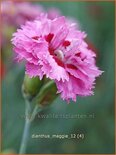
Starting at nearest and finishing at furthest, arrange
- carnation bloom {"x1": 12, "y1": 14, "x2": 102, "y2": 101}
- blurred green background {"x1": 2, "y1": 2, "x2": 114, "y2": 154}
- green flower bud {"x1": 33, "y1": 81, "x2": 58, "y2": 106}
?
carnation bloom {"x1": 12, "y1": 14, "x2": 102, "y2": 101}
green flower bud {"x1": 33, "y1": 81, "x2": 58, "y2": 106}
blurred green background {"x1": 2, "y1": 2, "x2": 114, "y2": 154}

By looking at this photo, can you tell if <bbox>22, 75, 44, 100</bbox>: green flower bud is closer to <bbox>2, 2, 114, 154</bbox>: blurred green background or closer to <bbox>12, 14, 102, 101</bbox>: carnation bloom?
<bbox>12, 14, 102, 101</bbox>: carnation bloom

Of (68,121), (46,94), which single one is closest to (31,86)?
(46,94)

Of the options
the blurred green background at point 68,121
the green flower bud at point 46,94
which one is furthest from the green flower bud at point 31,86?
the blurred green background at point 68,121

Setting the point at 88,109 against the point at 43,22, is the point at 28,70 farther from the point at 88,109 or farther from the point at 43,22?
the point at 88,109

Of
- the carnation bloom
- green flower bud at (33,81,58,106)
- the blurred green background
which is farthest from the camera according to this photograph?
the blurred green background

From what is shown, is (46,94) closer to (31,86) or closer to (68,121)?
(31,86)

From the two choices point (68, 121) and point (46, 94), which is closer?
point (46, 94)

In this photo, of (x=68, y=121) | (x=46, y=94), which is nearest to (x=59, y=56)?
(x=46, y=94)

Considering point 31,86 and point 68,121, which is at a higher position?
point 31,86

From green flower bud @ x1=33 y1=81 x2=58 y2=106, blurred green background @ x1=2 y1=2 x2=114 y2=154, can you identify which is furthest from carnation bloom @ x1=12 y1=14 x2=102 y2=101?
blurred green background @ x1=2 y1=2 x2=114 y2=154
